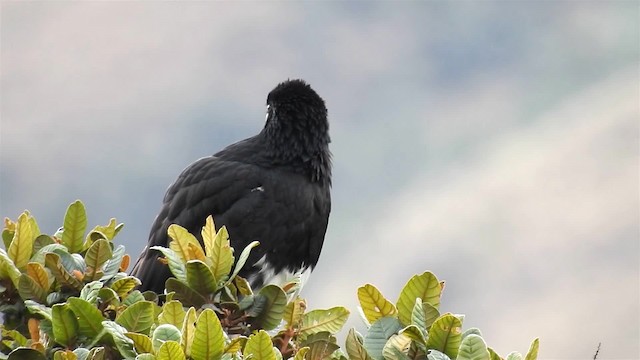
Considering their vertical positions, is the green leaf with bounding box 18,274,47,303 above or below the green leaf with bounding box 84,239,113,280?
below

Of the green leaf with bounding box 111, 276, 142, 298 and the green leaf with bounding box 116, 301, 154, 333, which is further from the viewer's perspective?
the green leaf with bounding box 111, 276, 142, 298

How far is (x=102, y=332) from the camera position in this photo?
2559mm

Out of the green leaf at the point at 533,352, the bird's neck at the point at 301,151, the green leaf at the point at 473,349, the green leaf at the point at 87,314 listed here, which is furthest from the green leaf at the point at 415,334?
the bird's neck at the point at 301,151

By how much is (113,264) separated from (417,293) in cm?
99

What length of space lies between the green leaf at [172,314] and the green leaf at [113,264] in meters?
0.49

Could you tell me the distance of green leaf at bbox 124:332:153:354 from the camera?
92.7 inches

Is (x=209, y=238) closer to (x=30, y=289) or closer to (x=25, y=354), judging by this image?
(x=30, y=289)

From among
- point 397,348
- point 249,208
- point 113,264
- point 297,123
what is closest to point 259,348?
point 397,348

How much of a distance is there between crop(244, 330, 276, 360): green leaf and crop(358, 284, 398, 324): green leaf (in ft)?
1.39

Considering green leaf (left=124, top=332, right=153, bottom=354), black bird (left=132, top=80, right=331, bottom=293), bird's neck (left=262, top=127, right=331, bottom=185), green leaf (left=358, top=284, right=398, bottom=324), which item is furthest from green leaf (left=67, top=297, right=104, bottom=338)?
bird's neck (left=262, top=127, right=331, bottom=185)

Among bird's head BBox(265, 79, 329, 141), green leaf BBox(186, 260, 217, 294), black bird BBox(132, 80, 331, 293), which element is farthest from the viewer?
bird's head BBox(265, 79, 329, 141)

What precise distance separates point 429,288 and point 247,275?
7.99 ft

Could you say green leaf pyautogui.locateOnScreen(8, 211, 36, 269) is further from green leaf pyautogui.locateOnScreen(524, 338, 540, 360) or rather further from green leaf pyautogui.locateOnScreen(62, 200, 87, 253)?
green leaf pyautogui.locateOnScreen(524, 338, 540, 360)

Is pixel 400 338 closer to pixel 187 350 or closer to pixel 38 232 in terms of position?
pixel 187 350
